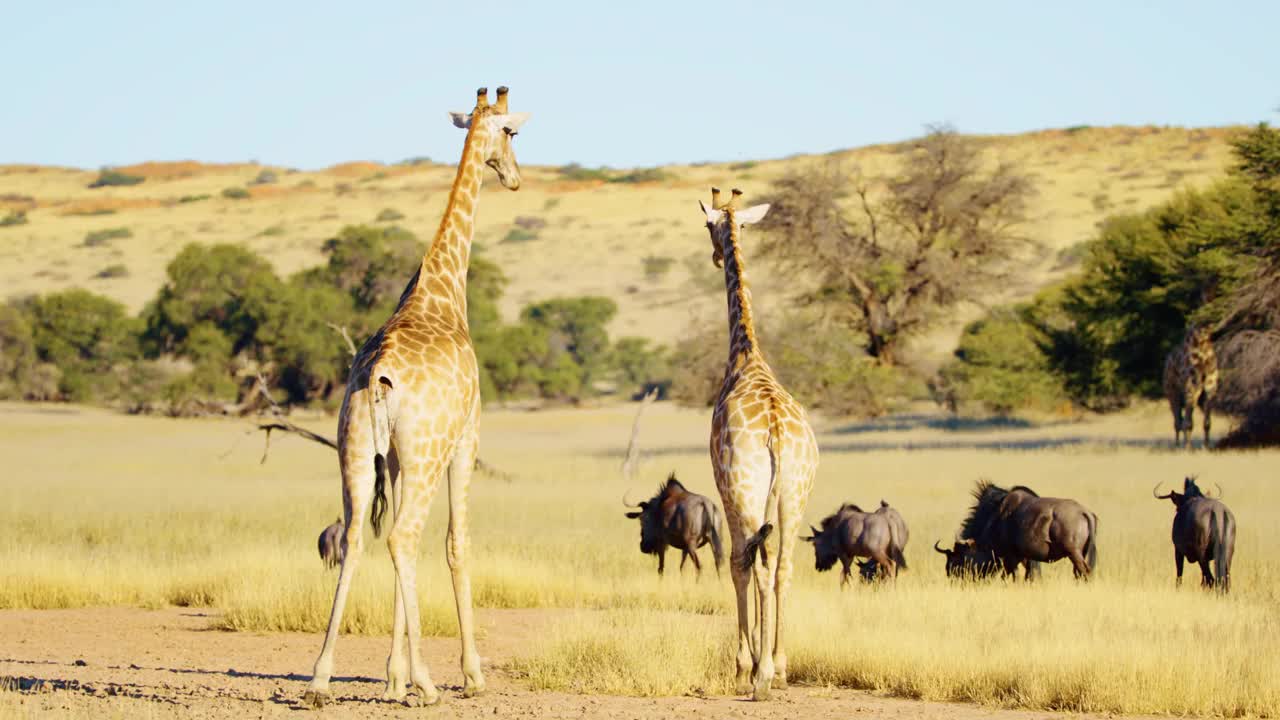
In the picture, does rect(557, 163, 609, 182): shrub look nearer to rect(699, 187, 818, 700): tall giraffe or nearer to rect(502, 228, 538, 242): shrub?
rect(502, 228, 538, 242): shrub

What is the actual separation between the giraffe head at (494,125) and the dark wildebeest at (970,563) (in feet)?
18.3

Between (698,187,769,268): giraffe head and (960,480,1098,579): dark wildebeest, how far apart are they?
3.88m

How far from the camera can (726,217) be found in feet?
31.8

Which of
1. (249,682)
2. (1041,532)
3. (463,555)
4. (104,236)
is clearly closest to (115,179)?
(104,236)

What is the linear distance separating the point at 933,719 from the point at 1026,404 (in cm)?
3283

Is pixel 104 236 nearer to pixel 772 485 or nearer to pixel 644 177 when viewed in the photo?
pixel 644 177

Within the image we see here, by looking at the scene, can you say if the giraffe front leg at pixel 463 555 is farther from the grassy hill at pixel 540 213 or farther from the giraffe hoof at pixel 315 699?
the grassy hill at pixel 540 213

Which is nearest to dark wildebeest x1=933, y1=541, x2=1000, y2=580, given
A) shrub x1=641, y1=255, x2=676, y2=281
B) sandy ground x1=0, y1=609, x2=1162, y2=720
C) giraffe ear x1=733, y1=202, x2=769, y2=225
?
sandy ground x1=0, y1=609, x2=1162, y2=720

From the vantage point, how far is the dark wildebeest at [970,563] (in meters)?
12.4

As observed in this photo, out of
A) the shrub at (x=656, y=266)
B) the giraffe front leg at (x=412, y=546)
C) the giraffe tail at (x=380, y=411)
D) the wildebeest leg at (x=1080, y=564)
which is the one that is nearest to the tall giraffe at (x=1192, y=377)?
the wildebeest leg at (x=1080, y=564)

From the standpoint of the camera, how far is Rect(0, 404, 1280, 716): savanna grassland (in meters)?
8.27

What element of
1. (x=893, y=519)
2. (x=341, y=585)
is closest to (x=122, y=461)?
(x=893, y=519)

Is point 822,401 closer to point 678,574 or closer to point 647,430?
point 647,430

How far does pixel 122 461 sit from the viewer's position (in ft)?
92.6
